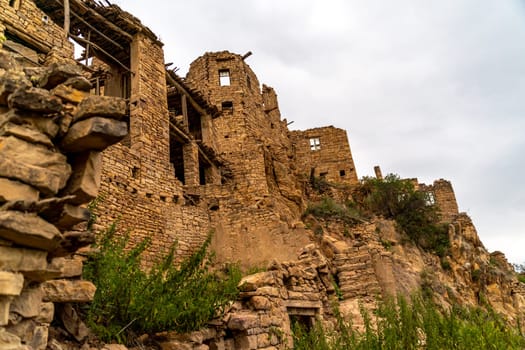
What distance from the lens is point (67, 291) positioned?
4.26 m

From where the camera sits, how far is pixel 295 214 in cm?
1744

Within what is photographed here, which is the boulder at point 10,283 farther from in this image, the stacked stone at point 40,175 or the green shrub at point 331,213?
the green shrub at point 331,213

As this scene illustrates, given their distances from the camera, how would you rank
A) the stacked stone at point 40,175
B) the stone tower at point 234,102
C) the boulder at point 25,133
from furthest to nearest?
the stone tower at point 234,102
the boulder at point 25,133
the stacked stone at point 40,175

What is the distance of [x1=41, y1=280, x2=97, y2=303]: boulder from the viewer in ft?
13.5

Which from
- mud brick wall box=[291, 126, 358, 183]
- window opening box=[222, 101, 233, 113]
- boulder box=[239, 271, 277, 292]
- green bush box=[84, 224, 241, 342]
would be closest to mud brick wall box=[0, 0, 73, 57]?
green bush box=[84, 224, 241, 342]

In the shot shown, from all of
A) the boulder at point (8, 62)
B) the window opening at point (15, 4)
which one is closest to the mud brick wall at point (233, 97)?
the window opening at point (15, 4)

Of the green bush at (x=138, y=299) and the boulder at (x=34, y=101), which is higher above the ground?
the boulder at (x=34, y=101)

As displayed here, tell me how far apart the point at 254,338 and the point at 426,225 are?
14884 mm

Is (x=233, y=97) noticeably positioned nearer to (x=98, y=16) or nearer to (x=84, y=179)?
(x=98, y=16)

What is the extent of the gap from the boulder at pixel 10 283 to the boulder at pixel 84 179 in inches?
24.5

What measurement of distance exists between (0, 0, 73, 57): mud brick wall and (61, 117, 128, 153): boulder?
911cm

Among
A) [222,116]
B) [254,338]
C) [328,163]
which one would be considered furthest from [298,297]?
[328,163]

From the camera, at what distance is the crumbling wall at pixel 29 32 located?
1078 cm

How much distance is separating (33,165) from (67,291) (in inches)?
61.7
